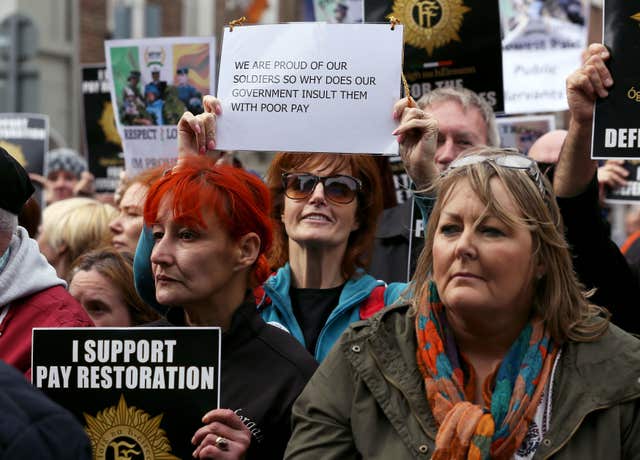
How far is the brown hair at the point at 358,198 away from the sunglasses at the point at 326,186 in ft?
0.10

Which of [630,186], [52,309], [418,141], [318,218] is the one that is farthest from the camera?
[630,186]

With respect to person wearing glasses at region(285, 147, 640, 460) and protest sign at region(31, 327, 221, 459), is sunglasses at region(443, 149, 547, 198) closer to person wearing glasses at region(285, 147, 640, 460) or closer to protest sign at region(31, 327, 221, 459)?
person wearing glasses at region(285, 147, 640, 460)

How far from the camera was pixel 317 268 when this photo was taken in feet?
14.5

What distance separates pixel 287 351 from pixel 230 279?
0.30 metres

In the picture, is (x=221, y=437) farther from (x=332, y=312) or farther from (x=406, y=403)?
(x=332, y=312)

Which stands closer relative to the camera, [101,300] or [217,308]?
[217,308]

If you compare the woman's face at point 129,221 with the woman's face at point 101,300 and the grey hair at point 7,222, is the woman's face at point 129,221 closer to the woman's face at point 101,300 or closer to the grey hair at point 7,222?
the woman's face at point 101,300

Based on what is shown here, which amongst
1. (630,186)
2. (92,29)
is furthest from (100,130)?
(92,29)

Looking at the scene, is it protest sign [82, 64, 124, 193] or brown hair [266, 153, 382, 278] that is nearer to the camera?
brown hair [266, 153, 382, 278]

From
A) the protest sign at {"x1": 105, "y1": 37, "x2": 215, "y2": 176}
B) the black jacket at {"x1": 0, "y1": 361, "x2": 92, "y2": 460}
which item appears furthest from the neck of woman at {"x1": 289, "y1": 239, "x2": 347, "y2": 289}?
the black jacket at {"x1": 0, "y1": 361, "x2": 92, "y2": 460}

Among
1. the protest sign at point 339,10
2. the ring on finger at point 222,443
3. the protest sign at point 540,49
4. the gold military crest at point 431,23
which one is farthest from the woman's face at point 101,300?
the protest sign at point 540,49

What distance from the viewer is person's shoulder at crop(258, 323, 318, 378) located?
3.63m

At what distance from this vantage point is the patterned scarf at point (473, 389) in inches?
118

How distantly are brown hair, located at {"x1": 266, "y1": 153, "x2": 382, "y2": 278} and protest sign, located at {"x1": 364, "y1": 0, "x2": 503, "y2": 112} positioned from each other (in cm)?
83
